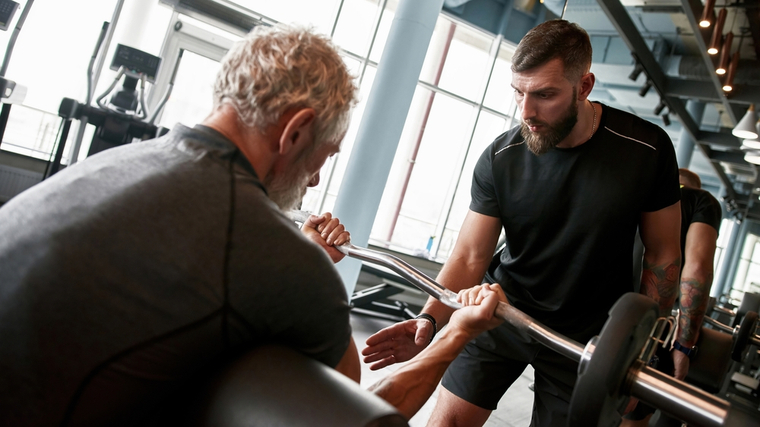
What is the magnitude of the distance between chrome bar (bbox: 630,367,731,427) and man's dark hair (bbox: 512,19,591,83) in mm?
916

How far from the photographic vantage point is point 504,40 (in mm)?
7648

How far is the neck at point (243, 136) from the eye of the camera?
82cm

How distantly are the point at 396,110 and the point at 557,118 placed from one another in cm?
270

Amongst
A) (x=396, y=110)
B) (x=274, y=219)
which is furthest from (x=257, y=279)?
(x=396, y=110)

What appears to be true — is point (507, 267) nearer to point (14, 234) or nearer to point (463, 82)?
point (14, 234)

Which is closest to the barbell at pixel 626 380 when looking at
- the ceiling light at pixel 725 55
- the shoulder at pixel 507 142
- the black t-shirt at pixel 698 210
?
the shoulder at pixel 507 142

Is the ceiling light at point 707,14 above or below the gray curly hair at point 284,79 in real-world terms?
above

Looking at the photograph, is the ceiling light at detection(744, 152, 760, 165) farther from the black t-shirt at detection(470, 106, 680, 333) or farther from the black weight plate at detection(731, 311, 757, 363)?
the black t-shirt at detection(470, 106, 680, 333)

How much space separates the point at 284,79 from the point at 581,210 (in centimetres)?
102

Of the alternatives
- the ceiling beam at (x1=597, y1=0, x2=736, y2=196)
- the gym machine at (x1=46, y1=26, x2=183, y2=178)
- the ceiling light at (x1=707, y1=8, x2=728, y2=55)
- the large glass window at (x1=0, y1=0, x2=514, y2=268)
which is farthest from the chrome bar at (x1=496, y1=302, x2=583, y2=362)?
the ceiling light at (x1=707, y1=8, x2=728, y2=55)

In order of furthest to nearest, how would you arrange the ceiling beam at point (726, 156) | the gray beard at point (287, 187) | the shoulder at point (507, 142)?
the ceiling beam at point (726, 156), the shoulder at point (507, 142), the gray beard at point (287, 187)

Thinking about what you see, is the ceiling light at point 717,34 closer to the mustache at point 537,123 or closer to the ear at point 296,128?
the mustache at point 537,123

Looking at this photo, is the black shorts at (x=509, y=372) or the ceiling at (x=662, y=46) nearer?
the black shorts at (x=509, y=372)

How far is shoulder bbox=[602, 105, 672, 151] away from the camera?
1529mm
